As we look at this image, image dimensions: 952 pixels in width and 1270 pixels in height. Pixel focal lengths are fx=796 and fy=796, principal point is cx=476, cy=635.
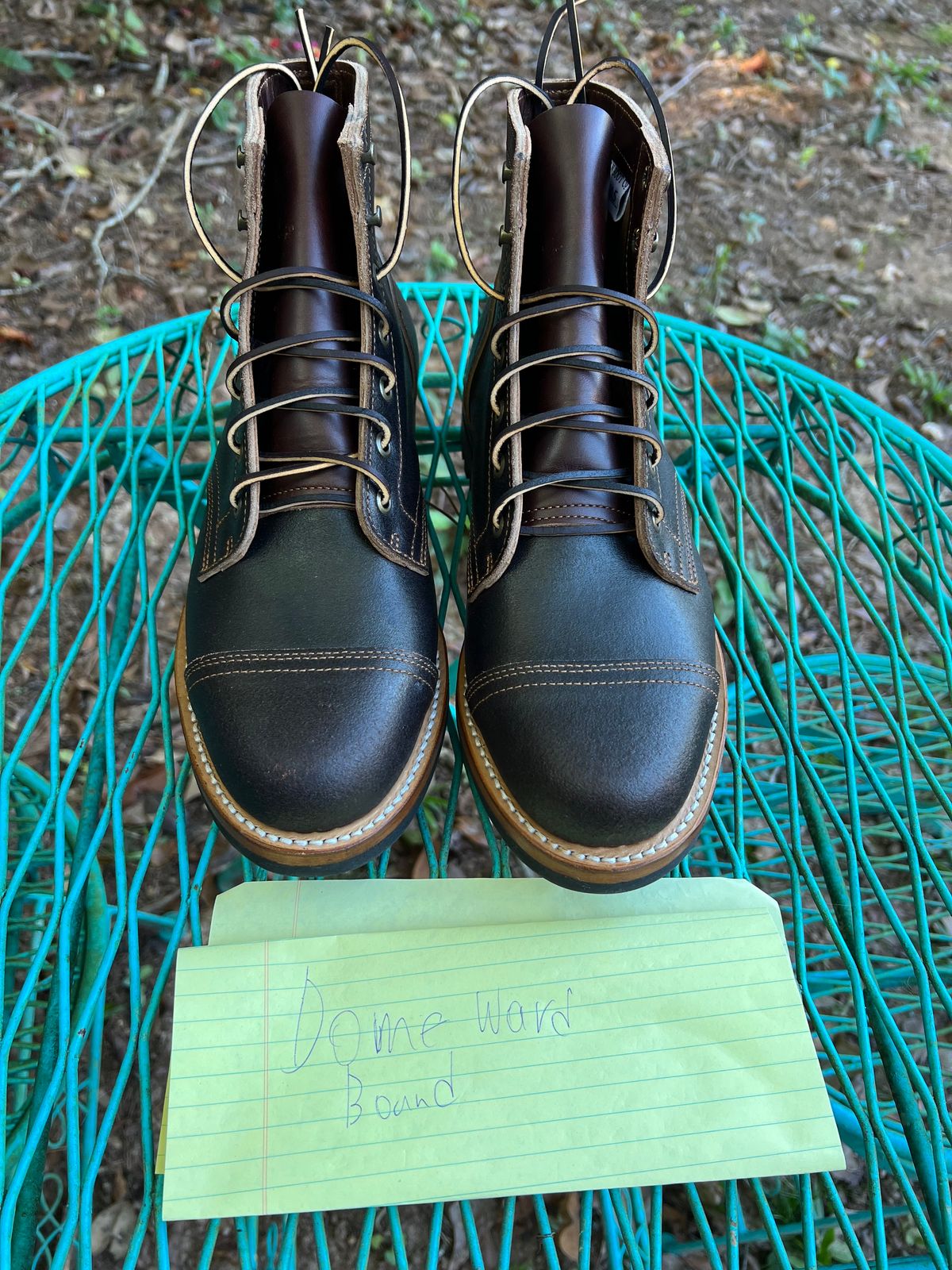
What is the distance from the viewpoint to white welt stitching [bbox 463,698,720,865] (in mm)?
535

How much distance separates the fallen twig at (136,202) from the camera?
4.94 ft

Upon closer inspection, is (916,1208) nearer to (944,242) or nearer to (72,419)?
(72,419)

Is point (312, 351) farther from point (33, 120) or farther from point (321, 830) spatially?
point (33, 120)

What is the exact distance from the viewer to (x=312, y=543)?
22.7 inches

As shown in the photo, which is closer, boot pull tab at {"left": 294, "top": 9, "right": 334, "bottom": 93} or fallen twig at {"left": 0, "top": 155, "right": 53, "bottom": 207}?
boot pull tab at {"left": 294, "top": 9, "right": 334, "bottom": 93}

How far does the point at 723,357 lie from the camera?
826mm

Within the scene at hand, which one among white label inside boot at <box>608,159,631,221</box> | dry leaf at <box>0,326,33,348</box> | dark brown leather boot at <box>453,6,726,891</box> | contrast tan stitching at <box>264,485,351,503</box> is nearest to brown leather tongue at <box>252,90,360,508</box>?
contrast tan stitching at <box>264,485,351,503</box>

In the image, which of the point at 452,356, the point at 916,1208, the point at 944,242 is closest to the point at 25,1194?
the point at 916,1208

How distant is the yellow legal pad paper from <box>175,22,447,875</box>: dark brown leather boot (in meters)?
0.09

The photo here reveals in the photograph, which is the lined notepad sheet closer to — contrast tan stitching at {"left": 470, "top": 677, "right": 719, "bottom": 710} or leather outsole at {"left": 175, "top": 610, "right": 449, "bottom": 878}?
leather outsole at {"left": 175, "top": 610, "right": 449, "bottom": 878}

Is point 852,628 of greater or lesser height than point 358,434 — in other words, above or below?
above

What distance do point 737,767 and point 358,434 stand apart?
0.39 metres

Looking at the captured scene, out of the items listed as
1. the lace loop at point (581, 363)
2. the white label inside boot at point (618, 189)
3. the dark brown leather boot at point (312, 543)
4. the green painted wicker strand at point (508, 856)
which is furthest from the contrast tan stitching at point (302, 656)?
the white label inside boot at point (618, 189)

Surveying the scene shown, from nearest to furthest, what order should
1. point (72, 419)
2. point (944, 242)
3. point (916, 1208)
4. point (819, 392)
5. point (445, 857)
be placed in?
point (916, 1208) < point (445, 857) < point (819, 392) < point (72, 419) < point (944, 242)
